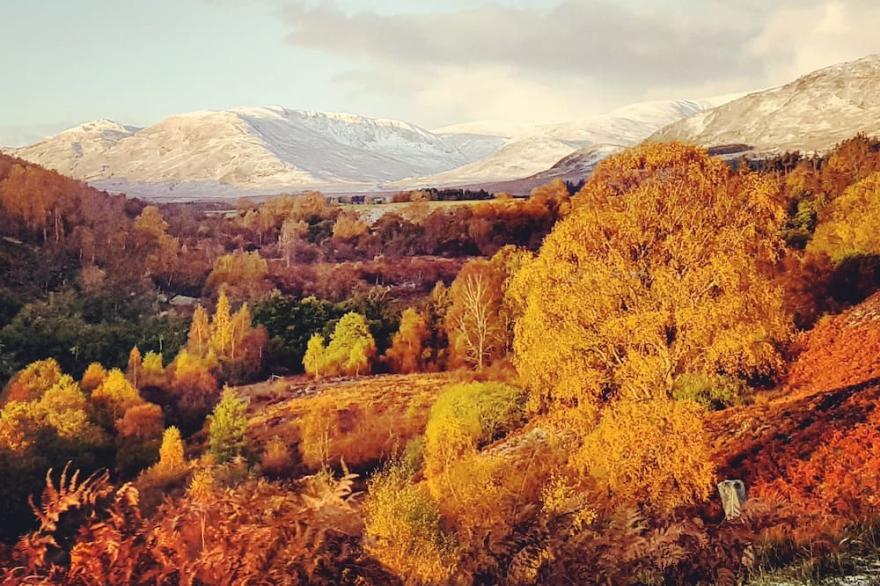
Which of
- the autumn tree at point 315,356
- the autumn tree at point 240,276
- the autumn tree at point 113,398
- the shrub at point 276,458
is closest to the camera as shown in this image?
the shrub at point 276,458

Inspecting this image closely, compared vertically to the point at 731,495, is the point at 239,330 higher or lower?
higher

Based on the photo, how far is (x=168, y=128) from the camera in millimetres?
40000

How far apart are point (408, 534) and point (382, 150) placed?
68.0 m

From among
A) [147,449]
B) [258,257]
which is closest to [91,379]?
[147,449]

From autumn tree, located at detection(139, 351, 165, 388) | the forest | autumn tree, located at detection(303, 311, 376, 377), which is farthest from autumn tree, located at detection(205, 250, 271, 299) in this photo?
autumn tree, located at detection(303, 311, 376, 377)

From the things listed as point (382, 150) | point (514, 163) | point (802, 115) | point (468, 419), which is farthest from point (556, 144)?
point (382, 150)

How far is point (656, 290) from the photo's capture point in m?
8.20

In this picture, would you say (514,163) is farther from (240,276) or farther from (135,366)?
(135,366)

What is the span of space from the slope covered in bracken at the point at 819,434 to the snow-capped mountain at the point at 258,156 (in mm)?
16294

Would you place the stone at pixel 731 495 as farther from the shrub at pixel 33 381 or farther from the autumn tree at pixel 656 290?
the shrub at pixel 33 381

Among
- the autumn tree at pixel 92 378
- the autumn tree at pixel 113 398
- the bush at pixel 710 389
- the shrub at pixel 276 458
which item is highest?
the bush at pixel 710 389

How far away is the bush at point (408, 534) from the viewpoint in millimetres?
6309

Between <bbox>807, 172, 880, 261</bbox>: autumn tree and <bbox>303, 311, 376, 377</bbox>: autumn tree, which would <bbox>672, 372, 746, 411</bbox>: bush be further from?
<bbox>303, 311, 376, 377</bbox>: autumn tree

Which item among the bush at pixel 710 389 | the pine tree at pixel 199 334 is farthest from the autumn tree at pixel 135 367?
the bush at pixel 710 389
